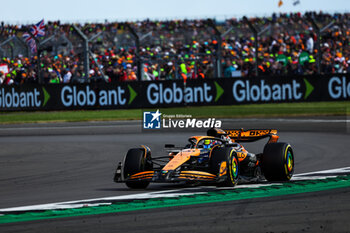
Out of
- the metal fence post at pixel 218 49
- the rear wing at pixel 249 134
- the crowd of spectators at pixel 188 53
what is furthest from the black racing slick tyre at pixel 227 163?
the metal fence post at pixel 218 49

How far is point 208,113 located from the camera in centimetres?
2431

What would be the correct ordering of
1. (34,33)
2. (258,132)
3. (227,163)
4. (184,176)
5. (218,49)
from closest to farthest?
(184,176), (227,163), (258,132), (218,49), (34,33)

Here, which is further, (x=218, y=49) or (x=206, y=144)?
(x=218, y=49)

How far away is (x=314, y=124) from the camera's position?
19797mm

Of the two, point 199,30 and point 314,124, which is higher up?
point 199,30

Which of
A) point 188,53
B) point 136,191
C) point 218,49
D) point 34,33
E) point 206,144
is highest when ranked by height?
point 34,33

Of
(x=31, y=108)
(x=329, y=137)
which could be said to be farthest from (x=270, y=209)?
(x=31, y=108)

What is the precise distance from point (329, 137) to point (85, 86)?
41.9 ft

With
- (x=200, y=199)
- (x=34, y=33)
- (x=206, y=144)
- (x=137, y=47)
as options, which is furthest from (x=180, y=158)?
(x=34, y=33)

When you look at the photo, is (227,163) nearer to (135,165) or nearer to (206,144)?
(206,144)

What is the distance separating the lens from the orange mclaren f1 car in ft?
26.4

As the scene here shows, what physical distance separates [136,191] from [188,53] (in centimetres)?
2385

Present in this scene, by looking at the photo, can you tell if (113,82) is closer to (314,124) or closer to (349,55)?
(314,124)

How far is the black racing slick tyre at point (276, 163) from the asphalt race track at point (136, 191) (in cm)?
111
